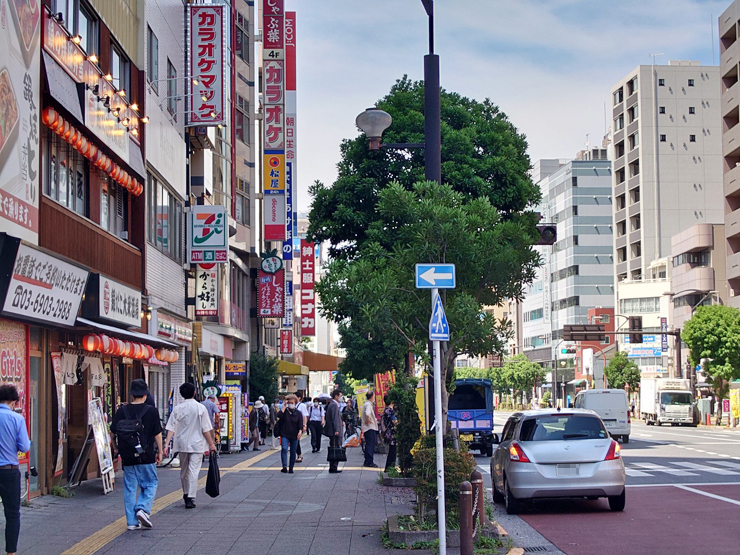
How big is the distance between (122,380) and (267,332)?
38.3 metres

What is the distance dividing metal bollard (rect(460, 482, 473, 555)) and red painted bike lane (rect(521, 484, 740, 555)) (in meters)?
1.99

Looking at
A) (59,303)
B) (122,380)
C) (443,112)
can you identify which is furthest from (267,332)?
(59,303)

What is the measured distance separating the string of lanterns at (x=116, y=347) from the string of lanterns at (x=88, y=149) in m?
3.44

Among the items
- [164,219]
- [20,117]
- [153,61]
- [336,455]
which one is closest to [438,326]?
[20,117]

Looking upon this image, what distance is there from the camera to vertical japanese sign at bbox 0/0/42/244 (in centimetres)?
1370

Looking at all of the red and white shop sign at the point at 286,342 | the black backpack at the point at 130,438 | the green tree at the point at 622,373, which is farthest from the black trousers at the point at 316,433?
the green tree at the point at 622,373

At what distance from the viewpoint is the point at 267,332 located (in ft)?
201

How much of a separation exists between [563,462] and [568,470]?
0.14 metres

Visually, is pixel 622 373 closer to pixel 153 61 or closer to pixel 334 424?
pixel 334 424

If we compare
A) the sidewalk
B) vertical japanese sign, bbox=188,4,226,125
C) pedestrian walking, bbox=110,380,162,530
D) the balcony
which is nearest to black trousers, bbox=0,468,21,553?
the sidewalk

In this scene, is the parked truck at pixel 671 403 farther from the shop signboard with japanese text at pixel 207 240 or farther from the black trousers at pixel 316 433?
the shop signboard with japanese text at pixel 207 240

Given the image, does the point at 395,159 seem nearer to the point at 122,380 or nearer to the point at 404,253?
the point at 122,380

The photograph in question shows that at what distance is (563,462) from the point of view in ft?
47.4

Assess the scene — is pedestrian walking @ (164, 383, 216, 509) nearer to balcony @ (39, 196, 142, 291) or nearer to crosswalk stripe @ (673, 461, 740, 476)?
balcony @ (39, 196, 142, 291)
